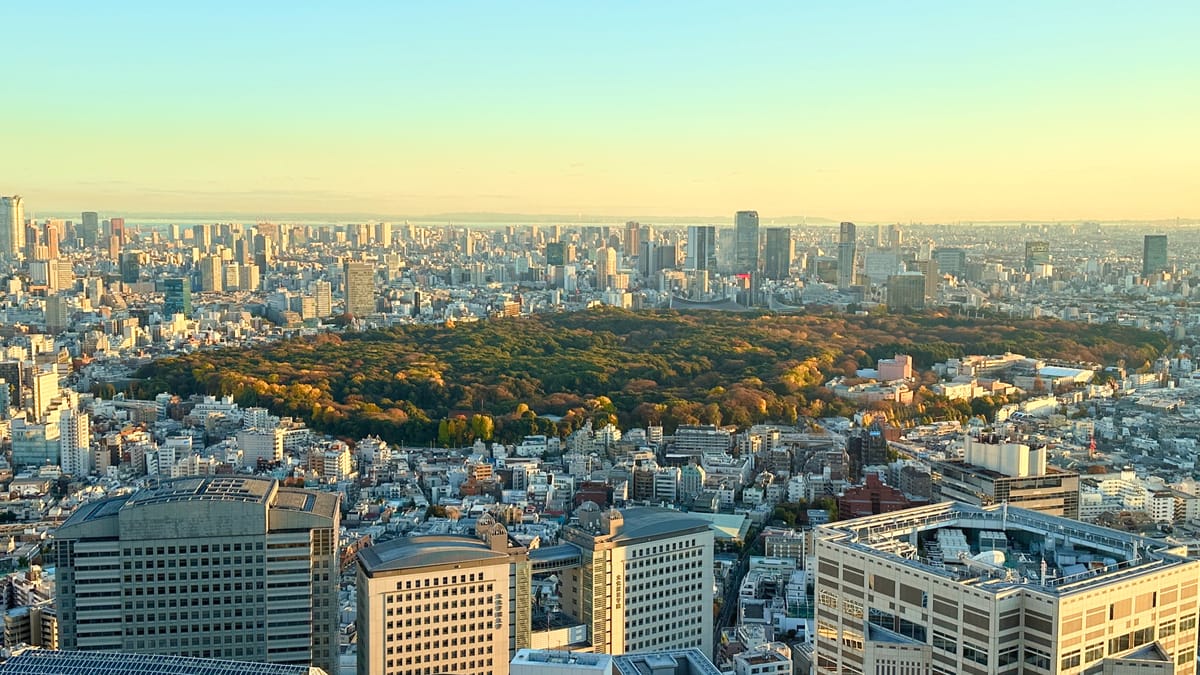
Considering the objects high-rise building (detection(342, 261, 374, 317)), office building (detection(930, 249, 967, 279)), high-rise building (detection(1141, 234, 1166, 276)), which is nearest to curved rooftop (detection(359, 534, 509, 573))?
high-rise building (detection(1141, 234, 1166, 276))

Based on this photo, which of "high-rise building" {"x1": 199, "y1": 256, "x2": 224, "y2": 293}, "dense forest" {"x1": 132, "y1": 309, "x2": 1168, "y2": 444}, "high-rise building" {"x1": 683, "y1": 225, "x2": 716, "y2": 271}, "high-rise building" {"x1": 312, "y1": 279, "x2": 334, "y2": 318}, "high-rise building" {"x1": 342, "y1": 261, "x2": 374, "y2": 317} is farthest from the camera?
"high-rise building" {"x1": 199, "y1": 256, "x2": 224, "y2": 293}

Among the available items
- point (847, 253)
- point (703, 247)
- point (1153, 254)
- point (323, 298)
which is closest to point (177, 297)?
point (323, 298)

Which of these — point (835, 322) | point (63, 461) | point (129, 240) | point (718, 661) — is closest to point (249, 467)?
point (63, 461)

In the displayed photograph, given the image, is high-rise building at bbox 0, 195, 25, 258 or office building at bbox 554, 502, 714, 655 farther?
high-rise building at bbox 0, 195, 25, 258

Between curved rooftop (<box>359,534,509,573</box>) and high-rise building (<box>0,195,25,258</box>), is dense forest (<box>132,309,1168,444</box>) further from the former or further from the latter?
high-rise building (<box>0,195,25,258</box>)

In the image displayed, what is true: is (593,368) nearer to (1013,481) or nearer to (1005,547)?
(1013,481)

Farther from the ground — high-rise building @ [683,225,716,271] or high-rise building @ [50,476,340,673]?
high-rise building @ [683,225,716,271]
